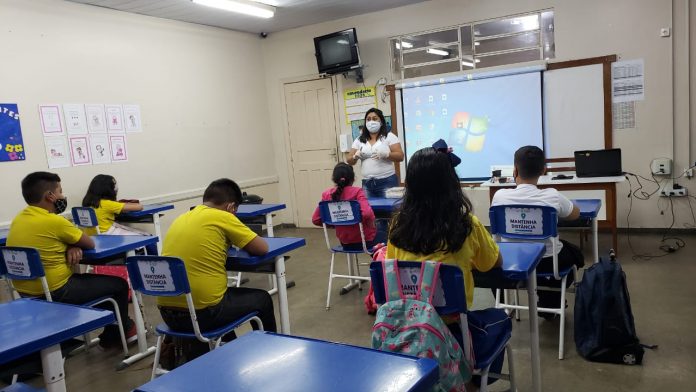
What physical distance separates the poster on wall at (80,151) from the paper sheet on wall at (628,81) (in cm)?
546

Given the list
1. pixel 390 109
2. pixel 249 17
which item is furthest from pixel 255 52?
pixel 390 109

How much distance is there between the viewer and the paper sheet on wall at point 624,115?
17.1 ft

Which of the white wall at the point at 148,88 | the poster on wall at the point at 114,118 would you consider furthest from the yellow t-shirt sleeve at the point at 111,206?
the poster on wall at the point at 114,118

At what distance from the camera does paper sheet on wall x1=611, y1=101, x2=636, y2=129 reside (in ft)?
17.1

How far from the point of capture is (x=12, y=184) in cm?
439

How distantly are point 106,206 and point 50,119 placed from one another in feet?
3.78

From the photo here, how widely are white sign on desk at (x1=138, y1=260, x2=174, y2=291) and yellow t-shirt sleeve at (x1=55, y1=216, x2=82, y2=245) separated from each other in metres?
0.90

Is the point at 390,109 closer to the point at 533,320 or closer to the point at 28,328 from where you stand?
the point at 533,320

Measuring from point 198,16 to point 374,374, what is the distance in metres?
5.87

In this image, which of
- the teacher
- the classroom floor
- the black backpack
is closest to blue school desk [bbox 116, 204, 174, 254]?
the classroom floor

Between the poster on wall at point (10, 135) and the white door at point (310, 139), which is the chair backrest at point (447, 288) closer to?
the poster on wall at point (10, 135)

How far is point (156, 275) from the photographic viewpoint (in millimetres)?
2223

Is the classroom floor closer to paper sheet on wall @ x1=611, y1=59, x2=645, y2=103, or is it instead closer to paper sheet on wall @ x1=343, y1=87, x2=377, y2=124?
paper sheet on wall @ x1=611, y1=59, x2=645, y2=103

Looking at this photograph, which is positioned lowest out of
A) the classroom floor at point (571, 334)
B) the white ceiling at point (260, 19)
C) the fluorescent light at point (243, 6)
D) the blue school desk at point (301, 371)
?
the classroom floor at point (571, 334)
